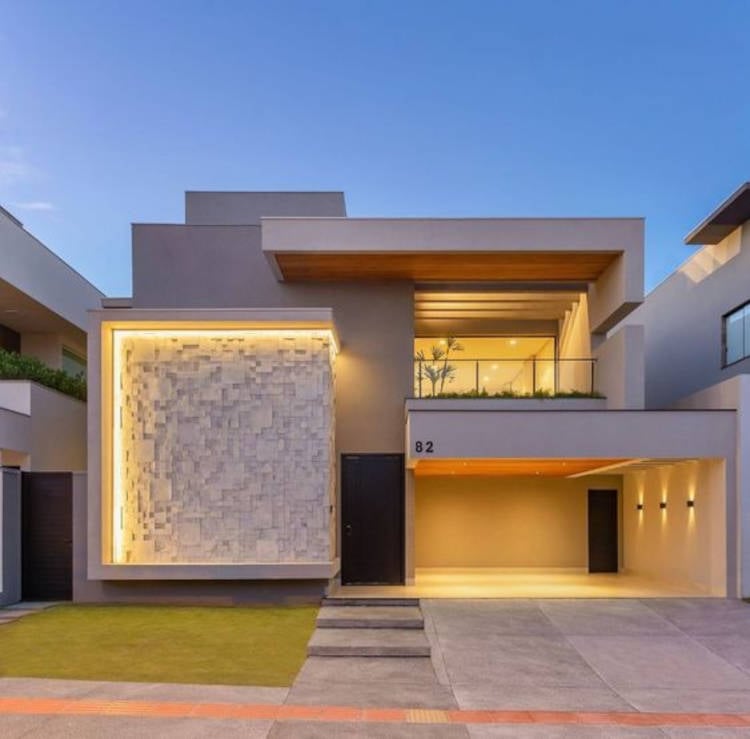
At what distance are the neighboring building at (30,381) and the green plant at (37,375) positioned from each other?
282mm

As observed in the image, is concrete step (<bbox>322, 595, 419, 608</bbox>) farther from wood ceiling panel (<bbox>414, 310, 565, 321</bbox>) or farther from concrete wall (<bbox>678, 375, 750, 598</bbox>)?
wood ceiling panel (<bbox>414, 310, 565, 321</bbox>)

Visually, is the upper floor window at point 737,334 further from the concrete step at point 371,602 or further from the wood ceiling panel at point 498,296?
the concrete step at point 371,602

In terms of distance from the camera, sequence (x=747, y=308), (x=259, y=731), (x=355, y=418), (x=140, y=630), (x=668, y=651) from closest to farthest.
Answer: (x=259, y=731) → (x=668, y=651) → (x=140, y=630) → (x=355, y=418) → (x=747, y=308)

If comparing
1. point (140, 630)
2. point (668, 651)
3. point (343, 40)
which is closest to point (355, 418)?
point (140, 630)

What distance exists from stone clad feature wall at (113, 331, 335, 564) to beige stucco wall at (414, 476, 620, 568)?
16.7 ft

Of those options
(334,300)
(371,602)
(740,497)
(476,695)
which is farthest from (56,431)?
(740,497)

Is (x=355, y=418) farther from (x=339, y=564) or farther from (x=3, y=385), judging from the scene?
(x=3, y=385)

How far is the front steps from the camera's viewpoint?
995 centimetres

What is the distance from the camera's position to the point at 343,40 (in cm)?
3203

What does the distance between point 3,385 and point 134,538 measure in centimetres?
375

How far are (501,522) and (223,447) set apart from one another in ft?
25.0

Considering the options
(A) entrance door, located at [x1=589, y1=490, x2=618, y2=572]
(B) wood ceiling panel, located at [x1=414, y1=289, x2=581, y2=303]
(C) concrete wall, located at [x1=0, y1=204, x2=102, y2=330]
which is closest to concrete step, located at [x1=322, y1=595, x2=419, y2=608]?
(B) wood ceiling panel, located at [x1=414, y1=289, x2=581, y2=303]

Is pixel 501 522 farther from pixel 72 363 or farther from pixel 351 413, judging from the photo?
pixel 72 363

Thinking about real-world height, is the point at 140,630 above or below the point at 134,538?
below
